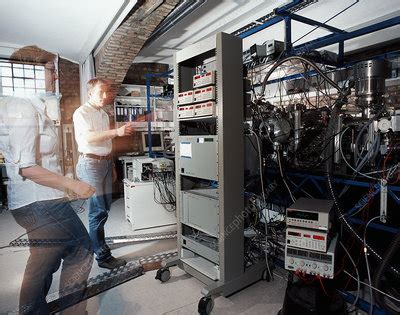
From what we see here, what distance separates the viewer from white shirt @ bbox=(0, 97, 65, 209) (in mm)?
1163

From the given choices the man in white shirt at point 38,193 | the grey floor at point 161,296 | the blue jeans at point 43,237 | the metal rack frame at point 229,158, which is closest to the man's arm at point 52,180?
the man in white shirt at point 38,193

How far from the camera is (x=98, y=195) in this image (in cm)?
242

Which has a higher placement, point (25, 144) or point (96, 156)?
point (25, 144)

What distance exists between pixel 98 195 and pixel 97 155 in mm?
369

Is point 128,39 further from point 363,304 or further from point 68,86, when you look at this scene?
point 363,304

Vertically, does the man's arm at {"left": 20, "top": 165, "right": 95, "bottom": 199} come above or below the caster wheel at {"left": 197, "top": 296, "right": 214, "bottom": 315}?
above

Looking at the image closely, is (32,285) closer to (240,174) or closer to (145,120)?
(240,174)

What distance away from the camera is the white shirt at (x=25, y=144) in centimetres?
116

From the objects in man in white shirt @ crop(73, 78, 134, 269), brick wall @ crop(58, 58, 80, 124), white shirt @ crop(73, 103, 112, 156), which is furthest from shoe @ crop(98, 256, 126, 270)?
brick wall @ crop(58, 58, 80, 124)

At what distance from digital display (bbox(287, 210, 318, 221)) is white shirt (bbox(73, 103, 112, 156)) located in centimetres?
172

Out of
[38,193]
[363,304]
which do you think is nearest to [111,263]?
[38,193]

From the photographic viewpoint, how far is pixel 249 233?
3016mm

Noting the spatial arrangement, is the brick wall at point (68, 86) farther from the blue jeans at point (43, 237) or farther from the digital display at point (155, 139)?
the blue jeans at point (43, 237)

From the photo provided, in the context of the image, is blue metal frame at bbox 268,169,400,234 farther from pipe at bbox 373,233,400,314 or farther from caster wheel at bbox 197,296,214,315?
caster wheel at bbox 197,296,214,315
